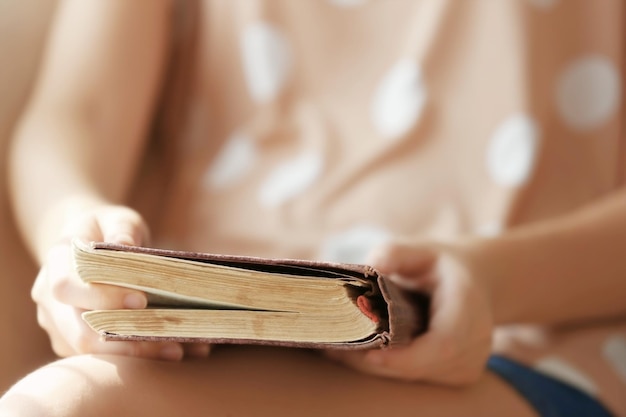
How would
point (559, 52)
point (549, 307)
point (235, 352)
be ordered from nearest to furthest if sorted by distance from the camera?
point (235, 352) → point (549, 307) → point (559, 52)

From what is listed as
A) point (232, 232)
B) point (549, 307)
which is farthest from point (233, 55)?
point (549, 307)

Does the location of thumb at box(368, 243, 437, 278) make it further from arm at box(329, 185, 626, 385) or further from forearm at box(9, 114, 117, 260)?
forearm at box(9, 114, 117, 260)

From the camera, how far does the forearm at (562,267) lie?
0.68 m

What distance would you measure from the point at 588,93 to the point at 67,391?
0.64 m

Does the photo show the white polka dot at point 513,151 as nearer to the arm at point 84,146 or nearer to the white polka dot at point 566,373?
the white polka dot at point 566,373

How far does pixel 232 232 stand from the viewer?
82cm

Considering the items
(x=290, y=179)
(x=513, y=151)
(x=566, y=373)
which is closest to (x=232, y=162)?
(x=290, y=179)

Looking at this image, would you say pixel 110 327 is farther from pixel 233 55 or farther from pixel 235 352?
pixel 233 55

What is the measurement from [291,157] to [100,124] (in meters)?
0.21

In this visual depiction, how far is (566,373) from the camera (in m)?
0.72

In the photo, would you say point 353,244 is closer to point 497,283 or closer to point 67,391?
point 497,283

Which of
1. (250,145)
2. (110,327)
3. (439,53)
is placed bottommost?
(110,327)

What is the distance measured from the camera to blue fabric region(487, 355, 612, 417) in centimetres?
65

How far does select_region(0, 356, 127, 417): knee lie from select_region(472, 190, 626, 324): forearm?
1.11ft
